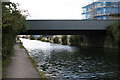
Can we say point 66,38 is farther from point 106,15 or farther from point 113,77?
point 113,77

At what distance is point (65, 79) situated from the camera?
10.1 meters

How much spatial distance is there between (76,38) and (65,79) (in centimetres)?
5705

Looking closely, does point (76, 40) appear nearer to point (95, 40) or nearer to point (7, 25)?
point (95, 40)

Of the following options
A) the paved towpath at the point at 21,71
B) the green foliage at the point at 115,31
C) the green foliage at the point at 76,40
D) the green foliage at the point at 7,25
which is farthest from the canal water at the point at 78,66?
the green foliage at the point at 76,40

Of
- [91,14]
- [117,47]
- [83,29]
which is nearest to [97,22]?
[83,29]

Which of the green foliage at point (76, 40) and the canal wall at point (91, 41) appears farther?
the green foliage at point (76, 40)

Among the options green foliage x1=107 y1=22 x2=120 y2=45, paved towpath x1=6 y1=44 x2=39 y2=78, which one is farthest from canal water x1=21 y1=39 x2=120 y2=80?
green foliage x1=107 y1=22 x2=120 y2=45

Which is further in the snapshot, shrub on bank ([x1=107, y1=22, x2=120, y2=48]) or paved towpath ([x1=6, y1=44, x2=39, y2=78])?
shrub on bank ([x1=107, y1=22, x2=120, y2=48])

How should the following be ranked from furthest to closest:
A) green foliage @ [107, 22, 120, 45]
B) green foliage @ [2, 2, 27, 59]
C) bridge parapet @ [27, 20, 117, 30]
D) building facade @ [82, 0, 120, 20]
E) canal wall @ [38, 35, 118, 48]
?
building facade @ [82, 0, 120, 20] → canal wall @ [38, 35, 118, 48] → bridge parapet @ [27, 20, 117, 30] → green foliage @ [107, 22, 120, 45] → green foliage @ [2, 2, 27, 59]

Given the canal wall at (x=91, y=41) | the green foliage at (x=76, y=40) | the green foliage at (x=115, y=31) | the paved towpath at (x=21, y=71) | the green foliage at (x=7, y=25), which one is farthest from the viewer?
the green foliage at (x=76, y=40)

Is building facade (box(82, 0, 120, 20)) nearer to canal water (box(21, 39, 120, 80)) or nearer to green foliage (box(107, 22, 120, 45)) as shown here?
green foliage (box(107, 22, 120, 45))

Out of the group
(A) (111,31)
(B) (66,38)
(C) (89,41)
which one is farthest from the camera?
(B) (66,38)

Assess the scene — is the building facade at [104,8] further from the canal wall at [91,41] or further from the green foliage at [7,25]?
the green foliage at [7,25]

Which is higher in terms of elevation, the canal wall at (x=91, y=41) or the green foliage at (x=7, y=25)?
the green foliage at (x=7, y=25)
